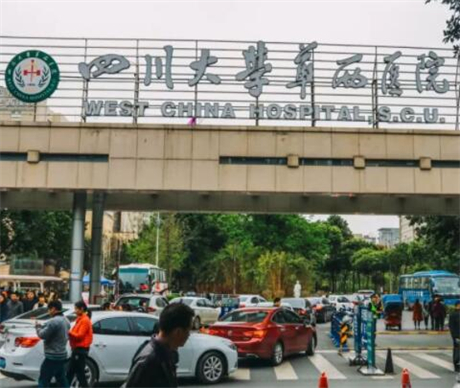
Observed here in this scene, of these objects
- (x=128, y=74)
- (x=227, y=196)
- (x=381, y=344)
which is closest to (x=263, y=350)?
(x=227, y=196)

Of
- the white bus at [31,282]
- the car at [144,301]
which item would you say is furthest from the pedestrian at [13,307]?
the white bus at [31,282]

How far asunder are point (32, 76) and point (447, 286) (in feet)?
110

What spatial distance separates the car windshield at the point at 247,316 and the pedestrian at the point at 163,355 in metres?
11.9

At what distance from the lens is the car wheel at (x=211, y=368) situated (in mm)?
12656

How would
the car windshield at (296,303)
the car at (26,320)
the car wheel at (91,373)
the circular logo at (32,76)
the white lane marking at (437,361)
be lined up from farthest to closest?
the car windshield at (296,303), the circular logo at (32,76), the white lane marking at (437,361), the car at (26,320), the car wheel at (91,373)

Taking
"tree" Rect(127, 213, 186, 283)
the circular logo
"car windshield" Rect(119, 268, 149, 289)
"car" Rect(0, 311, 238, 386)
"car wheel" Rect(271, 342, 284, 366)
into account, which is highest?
the circular logo

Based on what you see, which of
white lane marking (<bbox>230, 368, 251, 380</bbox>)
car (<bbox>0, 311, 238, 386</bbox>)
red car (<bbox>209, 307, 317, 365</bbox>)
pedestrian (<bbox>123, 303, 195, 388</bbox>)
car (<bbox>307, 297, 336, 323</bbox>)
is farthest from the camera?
car (<bbox>307, 297, 336, 323</bbox>)

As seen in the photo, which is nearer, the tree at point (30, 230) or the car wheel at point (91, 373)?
the car wheel at point (91, 373)

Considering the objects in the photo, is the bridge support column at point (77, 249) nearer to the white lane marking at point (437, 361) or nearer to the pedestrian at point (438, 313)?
the white lane marking at point (437, 361)

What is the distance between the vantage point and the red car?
1522 cm

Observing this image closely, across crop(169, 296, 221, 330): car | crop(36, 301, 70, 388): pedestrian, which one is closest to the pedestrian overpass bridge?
crop(36, 301, 70, 388): pedestrian

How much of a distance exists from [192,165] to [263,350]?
663cm

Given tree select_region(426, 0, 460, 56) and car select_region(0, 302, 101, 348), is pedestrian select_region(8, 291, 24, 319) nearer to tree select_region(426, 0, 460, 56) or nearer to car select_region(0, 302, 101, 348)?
car select_region(0, 302, 101, 348)

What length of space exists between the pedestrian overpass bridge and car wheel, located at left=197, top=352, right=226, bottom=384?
24.7 feet
